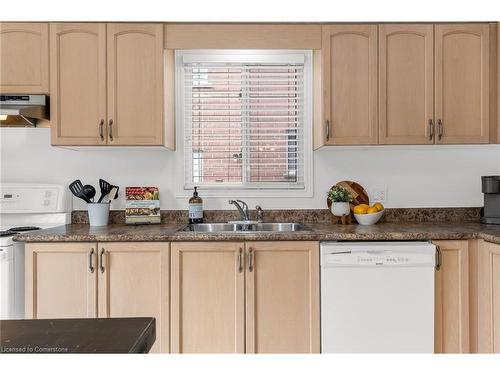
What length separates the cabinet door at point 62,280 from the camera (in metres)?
2.04

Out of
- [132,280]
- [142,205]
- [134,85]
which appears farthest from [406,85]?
[132,280]

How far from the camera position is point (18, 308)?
2.05 metres

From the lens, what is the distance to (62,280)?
2043 millimetres

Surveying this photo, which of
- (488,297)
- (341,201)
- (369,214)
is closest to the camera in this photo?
(488,297)

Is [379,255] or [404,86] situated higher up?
[404,86]

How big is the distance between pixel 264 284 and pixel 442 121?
1.54 m

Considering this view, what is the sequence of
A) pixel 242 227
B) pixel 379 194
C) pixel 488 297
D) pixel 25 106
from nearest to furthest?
pixel 488 297 < pixel 25 106 < pixel 242 227 < pixel 379 194

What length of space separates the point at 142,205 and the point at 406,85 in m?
1.94

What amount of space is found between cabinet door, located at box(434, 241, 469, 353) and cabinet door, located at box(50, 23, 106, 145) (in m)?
2.19

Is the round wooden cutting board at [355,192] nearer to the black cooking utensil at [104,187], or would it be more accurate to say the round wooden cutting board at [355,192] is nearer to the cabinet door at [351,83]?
the cabinet door at [351,83]

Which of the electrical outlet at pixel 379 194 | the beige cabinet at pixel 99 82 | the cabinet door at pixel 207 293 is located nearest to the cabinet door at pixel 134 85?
the beige cabinet at pixel 99 82

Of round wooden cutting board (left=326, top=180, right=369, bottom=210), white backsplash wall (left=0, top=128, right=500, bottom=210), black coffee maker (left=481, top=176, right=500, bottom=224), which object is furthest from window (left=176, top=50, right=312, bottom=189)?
black coffee maker (left=481, top=176, right=500, bottom=224)

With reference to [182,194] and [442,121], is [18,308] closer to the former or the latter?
[182,194]

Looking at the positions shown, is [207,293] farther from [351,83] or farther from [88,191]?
[351,83]
